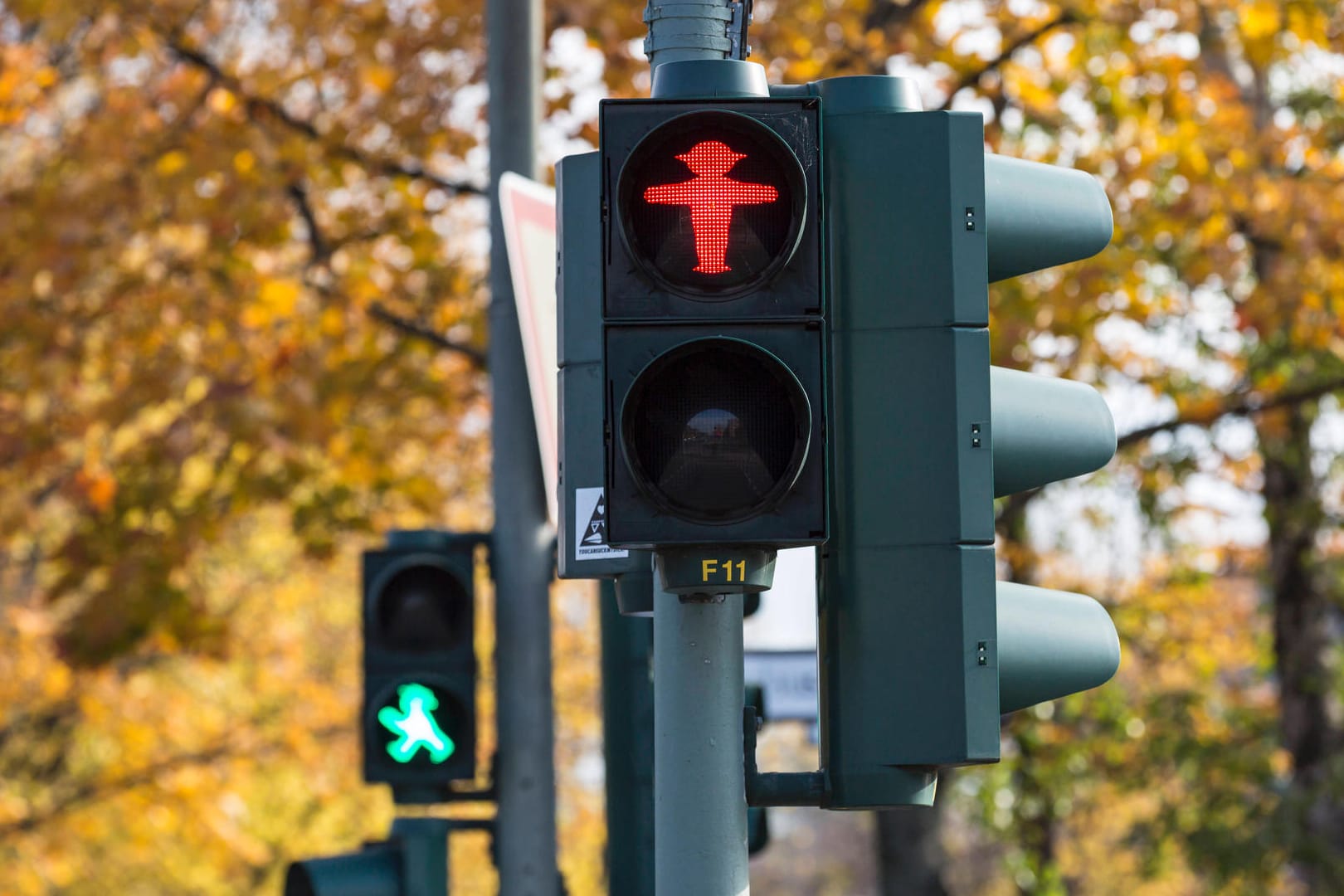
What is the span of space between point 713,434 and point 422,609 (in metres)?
3.02

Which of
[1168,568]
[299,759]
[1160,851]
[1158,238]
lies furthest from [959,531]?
[299,759]

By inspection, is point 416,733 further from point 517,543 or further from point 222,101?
point 222,101

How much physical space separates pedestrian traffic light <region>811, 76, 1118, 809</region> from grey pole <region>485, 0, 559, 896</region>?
2778 mm

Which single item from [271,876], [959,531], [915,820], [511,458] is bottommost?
[271,876]

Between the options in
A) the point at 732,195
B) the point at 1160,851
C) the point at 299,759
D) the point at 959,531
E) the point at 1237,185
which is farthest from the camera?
the point at 299,759

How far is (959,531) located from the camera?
346cm

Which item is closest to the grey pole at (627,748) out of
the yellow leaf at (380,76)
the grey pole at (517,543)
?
the grey pole at (517,543)

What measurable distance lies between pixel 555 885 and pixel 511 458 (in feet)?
4.73

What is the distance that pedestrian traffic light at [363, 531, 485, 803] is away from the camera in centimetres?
597

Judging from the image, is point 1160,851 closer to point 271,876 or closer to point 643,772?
point 643,772

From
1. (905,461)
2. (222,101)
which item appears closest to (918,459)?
(905,461)

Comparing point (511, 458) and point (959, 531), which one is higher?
point (511, 458)

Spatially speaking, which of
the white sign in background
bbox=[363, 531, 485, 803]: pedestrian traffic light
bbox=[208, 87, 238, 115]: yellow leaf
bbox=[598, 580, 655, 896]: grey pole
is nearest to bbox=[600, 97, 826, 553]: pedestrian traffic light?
the white sign in background

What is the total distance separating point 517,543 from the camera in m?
6.29
